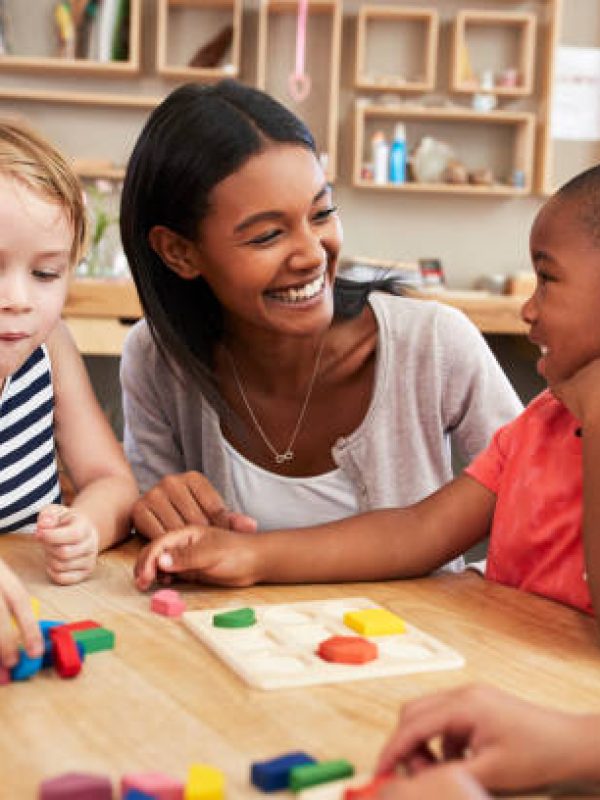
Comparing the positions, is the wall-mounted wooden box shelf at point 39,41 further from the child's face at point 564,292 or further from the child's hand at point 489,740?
the child's hand at point 489,740

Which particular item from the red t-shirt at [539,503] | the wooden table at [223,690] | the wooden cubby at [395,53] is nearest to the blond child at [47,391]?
the wooden table at [223,690]

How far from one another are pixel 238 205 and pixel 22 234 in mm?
304

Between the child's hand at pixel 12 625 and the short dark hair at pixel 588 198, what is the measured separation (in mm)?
597

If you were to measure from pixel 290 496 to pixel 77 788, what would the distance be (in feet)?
3.27

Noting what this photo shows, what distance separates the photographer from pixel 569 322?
103 centimetres

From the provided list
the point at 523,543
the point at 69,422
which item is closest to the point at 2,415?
the point at 69,422

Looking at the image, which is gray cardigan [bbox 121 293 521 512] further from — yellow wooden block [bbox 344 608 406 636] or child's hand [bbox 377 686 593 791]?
child's hand [bbox 377 686 593 791]

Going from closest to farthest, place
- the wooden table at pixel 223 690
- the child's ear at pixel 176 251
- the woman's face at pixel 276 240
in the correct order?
1. the wooden table at pixel 223 690
2. the woman's face at pixel 276 240
3. the child's ear at pixel 176 251

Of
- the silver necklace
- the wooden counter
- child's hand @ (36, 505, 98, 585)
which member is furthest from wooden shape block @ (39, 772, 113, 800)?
the wooden counter

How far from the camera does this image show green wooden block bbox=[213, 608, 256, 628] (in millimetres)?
867

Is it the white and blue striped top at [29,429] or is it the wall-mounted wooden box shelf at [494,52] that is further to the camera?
the wall-mounted wooden box shelf at [494,52]

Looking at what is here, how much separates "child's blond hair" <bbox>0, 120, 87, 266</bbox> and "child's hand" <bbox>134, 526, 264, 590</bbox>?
406 mm

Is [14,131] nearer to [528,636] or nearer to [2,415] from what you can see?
[2,415]

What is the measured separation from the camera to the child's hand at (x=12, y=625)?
750 mm
